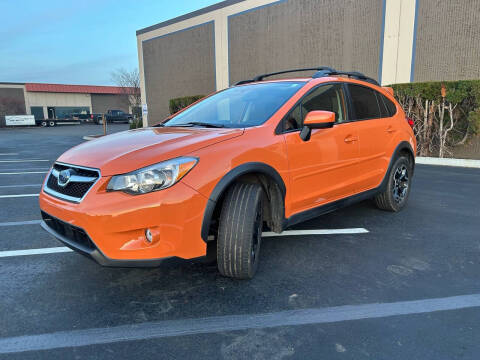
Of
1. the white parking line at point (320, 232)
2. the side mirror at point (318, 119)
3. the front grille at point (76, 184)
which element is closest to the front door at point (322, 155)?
the side mirror at point (318, 119)

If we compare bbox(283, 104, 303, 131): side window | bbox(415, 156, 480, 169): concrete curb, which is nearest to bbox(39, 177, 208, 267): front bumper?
bbox(283, 104, 303, 131): side window

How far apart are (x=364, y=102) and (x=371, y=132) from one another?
38cm

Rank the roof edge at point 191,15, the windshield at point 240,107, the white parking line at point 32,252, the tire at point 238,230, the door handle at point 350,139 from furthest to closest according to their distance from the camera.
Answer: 1. the roof edge at point 191,15
2. the door handle at point 350,139
3. the white parking line at point 32,252
4. the windshield at point 240,107
5. the tire at point 238,230

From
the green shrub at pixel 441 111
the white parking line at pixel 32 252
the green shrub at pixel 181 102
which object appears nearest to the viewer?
the white parking line at pixel 32 252

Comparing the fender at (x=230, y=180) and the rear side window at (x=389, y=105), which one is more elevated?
the rear side window at (x=389, y=105)

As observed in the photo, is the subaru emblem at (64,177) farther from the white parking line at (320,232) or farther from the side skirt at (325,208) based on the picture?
the white parking line at (320,232)

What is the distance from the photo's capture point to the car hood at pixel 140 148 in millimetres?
2363

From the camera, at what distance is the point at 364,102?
4047 mm

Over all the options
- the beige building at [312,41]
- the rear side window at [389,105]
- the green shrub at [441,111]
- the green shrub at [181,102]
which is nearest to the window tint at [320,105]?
the rear side window at [389,105]

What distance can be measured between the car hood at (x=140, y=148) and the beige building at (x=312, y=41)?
10507mm

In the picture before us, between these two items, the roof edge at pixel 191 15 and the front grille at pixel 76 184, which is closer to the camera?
the front grille at pixel 76 184

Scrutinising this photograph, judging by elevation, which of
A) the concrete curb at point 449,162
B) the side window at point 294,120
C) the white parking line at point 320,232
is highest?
the side window at point 294,120

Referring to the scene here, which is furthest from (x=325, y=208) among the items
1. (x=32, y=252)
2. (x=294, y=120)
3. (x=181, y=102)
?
(x=181, y=102)

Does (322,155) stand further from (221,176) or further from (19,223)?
(19,223)
